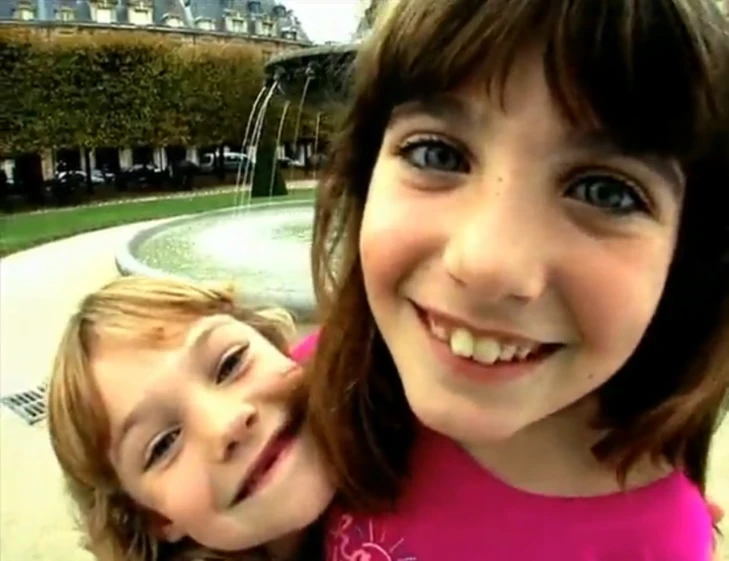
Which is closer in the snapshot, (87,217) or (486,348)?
(486,348)

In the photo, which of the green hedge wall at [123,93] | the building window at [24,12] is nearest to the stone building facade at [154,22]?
the building window at [24,12]

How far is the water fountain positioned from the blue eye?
10.5ft

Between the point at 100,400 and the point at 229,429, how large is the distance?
0.60ft

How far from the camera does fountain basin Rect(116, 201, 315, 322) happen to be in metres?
5.50

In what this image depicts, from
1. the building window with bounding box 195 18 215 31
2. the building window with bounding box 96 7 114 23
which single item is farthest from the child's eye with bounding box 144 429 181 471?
the building window with bounding box 195 18 215 31

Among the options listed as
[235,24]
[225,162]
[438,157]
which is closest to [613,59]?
[438,157]

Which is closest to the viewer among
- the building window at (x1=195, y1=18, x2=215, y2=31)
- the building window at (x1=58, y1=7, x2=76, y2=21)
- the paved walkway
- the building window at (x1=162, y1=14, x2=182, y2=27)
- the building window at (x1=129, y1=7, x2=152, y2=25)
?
the paved walkway

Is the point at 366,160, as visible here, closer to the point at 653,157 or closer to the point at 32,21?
the point at 653,157

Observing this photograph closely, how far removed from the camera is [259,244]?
7.90m

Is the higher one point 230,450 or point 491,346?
point 491,346

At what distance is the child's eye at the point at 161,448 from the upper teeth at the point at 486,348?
0.45 m

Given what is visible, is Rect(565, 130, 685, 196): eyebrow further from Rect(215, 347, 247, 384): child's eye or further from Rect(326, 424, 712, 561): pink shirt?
Rect(215, 347, 247, 384): child's eye

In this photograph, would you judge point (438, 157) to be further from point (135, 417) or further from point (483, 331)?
point (135, 417)

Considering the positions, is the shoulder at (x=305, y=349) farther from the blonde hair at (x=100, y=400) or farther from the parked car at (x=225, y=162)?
the parked car at (x=225, y=162)
